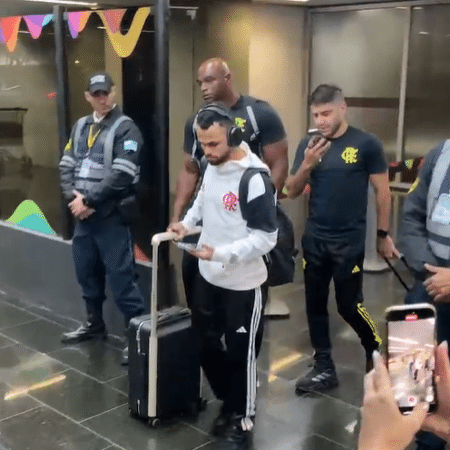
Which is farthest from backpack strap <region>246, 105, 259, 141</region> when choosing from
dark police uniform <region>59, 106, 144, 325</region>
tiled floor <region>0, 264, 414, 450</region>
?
tiled floor <region>0, 264, 414, 450</region>

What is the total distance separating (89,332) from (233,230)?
6.83 feet

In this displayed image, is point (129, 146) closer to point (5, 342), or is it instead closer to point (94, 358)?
point (94, 358)

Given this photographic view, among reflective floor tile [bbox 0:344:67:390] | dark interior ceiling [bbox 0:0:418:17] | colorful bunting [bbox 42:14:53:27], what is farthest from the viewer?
colorful bunting [bbox 42:14:53:27]

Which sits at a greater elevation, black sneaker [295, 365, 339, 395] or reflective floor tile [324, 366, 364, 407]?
black sneaker [295, 365, 339, 395]

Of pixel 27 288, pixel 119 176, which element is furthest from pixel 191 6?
pixel 27 288

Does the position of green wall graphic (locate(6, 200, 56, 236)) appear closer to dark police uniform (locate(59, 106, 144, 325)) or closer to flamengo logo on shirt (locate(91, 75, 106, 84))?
dark police uniform (locate(59, 106, 144, 325))

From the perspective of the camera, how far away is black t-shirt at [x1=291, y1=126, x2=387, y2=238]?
3.75 meters

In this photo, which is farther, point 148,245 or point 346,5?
point 346,5

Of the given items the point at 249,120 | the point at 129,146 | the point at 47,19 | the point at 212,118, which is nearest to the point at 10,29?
the point at 47,19

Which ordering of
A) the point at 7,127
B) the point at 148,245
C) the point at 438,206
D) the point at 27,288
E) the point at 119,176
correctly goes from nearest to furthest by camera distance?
the point at 438,206 < the point at 119,176 < the point at 148,245 < the point at 27,288 < the point at 7,127

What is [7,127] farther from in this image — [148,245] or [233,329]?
[233,329]

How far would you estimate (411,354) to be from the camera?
5.71ft

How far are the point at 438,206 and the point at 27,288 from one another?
3.89 meters

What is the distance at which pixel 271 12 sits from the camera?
6.18 metres
